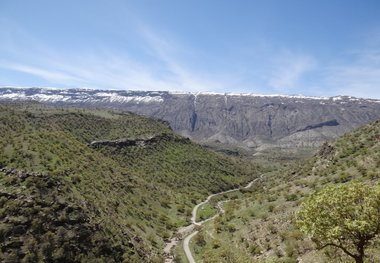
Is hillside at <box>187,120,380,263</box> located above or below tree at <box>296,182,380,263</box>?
below

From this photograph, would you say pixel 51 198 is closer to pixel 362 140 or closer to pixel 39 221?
pixel 39 221

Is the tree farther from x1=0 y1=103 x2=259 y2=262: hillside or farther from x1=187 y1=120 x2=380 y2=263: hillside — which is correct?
x1=0 y1=103 x2=259 y2=262: hillside

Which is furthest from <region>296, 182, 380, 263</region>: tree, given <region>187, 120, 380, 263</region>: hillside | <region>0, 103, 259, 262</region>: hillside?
<region>0, 103, 259, 262</region>: hillside

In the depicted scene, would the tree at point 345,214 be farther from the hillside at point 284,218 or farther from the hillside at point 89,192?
the hillside at point 89,192

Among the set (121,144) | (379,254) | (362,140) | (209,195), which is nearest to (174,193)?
(209,195)

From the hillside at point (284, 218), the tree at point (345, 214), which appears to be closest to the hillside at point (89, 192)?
the hillside at point (284, 218)

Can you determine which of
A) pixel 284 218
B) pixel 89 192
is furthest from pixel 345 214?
pixel 89 192
